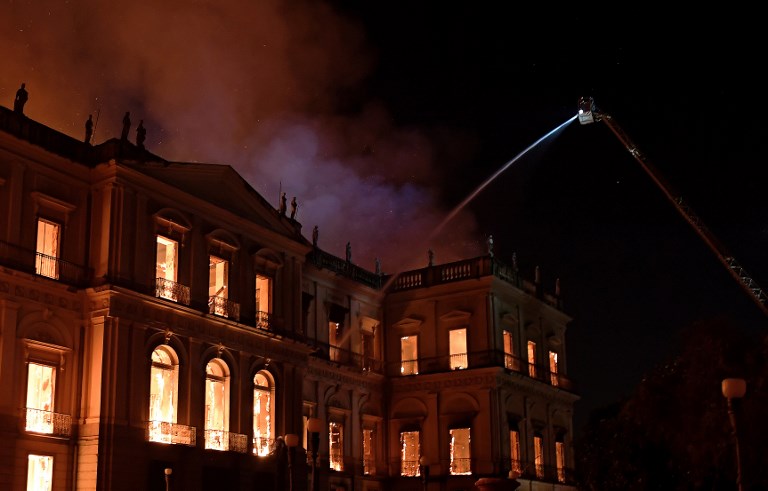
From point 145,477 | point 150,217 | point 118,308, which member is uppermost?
point 150,217

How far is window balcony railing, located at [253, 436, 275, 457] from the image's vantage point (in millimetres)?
31750

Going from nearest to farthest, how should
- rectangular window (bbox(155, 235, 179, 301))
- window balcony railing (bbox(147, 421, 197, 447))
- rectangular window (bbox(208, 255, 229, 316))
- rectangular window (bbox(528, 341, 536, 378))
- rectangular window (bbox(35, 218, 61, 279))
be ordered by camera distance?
1. rectangular window (bbox(35, 218, 61, 279))
2. window balcony railing (bbox(147, 421, 197, 447))
3. rectangular window (bbox(155, 235, 179, 301))
4. rectangular window (bbox(208, 255, 229, 316))
5. rectangular window (bbox(528, 341, 536, 378))

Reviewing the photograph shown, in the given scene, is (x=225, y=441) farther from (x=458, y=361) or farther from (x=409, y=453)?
(x=458, y=361)

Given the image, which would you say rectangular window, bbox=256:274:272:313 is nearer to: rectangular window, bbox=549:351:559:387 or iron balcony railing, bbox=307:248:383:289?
iron balcony railing, bbox=307:248:383:289

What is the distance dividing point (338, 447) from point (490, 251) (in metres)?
10.3

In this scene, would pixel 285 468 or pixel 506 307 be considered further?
pixel 506 307

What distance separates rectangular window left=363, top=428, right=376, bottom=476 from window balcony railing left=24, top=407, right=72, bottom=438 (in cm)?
1692

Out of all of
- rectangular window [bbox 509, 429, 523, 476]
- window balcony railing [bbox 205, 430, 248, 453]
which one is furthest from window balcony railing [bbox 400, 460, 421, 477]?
window balcony railing [bbox 205, 430, 248, 453]

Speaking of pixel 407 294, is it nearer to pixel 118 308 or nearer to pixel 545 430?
pixel 545 430

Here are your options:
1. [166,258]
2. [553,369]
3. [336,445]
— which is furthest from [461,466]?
[166,258]

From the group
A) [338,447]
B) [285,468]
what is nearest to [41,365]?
[285,468]

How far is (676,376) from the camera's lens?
24594 millimetres

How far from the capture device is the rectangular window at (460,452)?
40625 mm

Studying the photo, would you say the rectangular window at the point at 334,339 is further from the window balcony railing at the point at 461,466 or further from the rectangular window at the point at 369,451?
the window balcony railing at the point at 461,466
